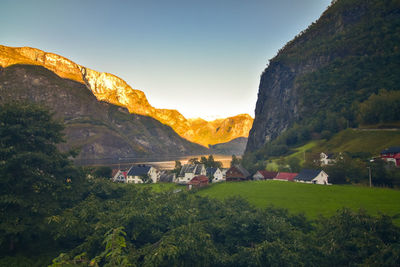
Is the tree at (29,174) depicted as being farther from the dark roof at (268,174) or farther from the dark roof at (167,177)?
the dark roof at (167,177)

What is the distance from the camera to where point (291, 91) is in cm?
14500

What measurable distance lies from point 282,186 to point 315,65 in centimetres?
12141

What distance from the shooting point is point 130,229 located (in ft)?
48.3

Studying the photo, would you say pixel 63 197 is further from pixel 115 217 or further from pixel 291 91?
pixel 291 91

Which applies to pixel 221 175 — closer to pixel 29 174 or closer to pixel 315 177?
pixel 315 177

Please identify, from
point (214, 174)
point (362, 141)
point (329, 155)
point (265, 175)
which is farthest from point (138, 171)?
point (362, 141)

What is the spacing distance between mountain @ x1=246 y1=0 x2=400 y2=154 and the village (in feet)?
108

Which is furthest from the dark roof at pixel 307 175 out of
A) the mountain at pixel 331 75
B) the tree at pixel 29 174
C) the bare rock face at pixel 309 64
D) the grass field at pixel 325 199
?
the bare rock face at pixel 309 64

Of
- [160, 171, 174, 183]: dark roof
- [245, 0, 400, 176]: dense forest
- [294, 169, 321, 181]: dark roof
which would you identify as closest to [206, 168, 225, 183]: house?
[160, 171, 174, 183]: dark roof

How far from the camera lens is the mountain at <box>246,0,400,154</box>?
338 feet

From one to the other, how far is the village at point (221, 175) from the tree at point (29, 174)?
38417 millimetres

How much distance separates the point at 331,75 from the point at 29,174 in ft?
458

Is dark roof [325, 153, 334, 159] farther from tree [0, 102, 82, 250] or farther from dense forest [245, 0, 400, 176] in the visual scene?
tree [0, 102, 82, 250]

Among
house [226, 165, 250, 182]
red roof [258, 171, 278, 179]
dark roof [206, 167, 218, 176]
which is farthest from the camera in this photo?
dark roof [206, 167, 218, 176]
